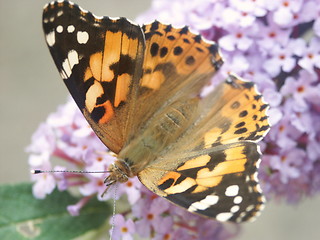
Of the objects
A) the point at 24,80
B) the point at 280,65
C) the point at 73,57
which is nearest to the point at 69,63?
the point at 73,57

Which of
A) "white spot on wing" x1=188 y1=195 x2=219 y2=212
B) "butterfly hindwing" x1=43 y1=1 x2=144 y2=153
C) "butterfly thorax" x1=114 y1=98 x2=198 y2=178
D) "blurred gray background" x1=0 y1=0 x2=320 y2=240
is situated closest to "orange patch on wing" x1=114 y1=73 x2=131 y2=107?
"butterfly hindwing" x1=43 y1=1 x2=144 y2=153

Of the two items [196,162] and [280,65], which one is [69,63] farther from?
[280,65]

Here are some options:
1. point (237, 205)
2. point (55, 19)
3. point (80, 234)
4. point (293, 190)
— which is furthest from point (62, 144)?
point (293, 190)

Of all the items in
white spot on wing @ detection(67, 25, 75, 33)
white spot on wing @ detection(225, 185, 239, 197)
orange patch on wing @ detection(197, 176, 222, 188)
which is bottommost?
white spot on wing @ detection(225, 185, 239, 197)

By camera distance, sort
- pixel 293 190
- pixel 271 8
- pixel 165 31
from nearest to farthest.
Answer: pixel 165 31
pixel 271 8
pixel 293 190

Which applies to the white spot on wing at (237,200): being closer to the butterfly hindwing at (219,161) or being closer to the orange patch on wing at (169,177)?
the butterfly hindwing at (219,161)

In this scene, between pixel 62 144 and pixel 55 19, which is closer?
pixel 55 19

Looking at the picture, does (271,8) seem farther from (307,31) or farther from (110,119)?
(110,119)

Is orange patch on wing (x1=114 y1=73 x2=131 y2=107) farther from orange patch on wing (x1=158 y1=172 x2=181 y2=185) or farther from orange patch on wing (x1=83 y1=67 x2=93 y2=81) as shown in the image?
orange patch on wing (x1=158 y1=172 x2=181 y2=185)
